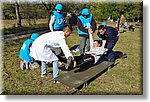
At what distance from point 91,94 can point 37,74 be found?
27.0 inches

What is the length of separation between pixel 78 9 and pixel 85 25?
284 millimetres

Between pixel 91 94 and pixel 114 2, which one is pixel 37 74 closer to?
pixel 91 94

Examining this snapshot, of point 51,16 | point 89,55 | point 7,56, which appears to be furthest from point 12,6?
point 89,55

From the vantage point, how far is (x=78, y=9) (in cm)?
266

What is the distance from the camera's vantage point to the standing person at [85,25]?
8.85 ft

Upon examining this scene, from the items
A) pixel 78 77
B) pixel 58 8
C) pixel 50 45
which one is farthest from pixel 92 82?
pixel 58 8

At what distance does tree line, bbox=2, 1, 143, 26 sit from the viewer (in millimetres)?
2491

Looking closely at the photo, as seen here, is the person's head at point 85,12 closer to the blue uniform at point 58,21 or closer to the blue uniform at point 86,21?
the blue uniform at point 86,21

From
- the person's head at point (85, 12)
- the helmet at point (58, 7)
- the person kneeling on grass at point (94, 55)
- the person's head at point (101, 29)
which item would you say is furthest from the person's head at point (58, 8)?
the person kneeling on grass at point (94, 55)

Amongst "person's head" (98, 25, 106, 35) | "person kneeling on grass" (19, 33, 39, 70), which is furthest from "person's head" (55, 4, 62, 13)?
"person's head" (98, 25, 106, 35)

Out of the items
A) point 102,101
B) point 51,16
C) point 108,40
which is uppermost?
point 51,16

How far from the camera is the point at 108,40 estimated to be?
285 cm

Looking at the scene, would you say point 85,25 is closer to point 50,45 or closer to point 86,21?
point 86,21

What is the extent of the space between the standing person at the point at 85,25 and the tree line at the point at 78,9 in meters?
0.06
